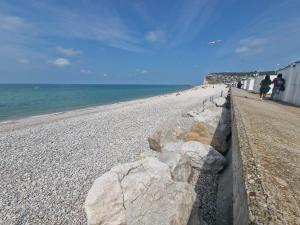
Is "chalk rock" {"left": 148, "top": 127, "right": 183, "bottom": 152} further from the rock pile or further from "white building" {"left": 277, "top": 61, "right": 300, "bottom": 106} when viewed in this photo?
"white building" {"left": 277, "top": 61, "right": 300, "bottom": 106}

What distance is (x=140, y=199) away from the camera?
3.62m

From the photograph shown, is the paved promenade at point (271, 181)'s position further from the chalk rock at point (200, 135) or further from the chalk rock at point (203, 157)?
the chalk rock at point (200, 135)

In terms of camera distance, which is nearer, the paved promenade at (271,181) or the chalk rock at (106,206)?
the paved promenade at (271,181)

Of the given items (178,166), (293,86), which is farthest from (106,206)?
(293,86)

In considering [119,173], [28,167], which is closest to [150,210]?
[119,173]

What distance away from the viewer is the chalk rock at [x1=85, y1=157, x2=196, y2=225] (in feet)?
10.8

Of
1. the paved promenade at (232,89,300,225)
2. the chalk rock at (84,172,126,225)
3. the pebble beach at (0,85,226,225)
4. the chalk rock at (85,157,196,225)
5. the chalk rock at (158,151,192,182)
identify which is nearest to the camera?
the paved promenade at (232,89,300,225)

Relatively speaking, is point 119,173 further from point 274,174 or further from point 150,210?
point 274,174

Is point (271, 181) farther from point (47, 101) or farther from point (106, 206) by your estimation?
point (47, 101)

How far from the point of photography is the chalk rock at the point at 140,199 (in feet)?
10.8

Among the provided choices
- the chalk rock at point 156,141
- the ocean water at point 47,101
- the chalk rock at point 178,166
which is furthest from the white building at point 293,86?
the ocean water at point 47,101

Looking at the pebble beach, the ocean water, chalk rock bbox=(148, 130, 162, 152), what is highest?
chalk rock bbox=(148, 130, 162, 152)

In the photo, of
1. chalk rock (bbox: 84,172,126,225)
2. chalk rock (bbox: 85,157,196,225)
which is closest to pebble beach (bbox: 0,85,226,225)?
chalk rock (bbox: 84,172,126,225)

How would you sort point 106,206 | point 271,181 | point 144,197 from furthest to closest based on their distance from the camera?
point 106,206 → point 144,197 → point 271,181
